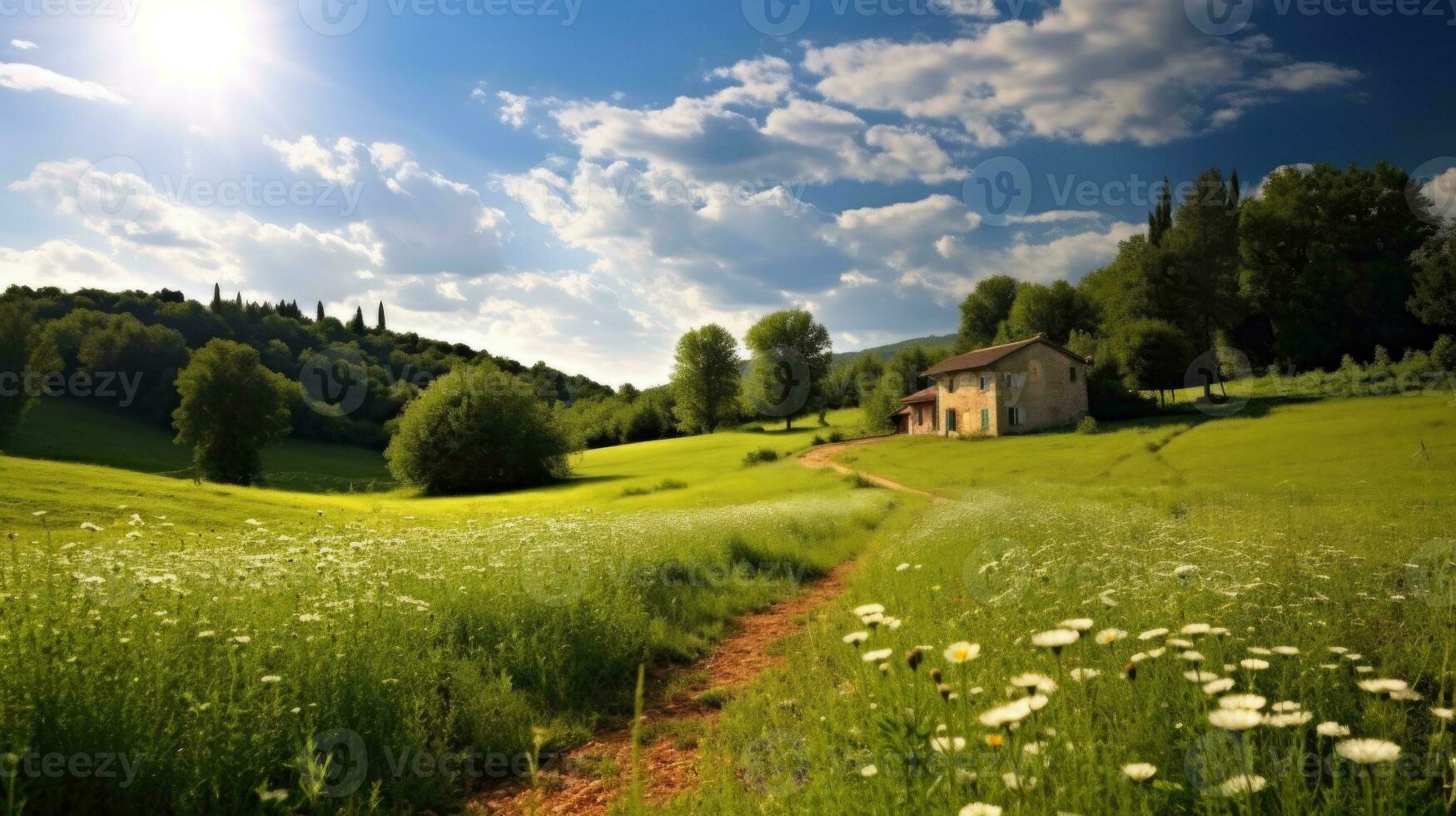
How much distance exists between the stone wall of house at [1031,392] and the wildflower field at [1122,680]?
137ft

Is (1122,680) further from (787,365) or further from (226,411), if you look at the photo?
(787,365)

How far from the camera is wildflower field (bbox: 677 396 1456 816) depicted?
9.79 feet

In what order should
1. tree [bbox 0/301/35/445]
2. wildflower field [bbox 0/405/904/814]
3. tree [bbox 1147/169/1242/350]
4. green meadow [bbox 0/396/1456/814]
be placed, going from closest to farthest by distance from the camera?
green meadow [bbox 0/396/1456/814], wildflower field [bbox 0/405/904/814], tree [bbox 0/301/35/445], tree [bbox 1147/169/1242/350]

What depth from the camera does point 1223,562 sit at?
26.6 feet

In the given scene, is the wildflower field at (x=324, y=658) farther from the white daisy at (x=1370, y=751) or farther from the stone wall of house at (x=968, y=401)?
the stone wall of house at (x=968, y=401)

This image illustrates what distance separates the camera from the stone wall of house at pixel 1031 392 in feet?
186

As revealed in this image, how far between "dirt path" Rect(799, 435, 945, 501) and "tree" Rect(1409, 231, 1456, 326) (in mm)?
41670

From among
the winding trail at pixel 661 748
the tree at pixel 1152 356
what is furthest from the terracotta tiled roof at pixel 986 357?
the winding trail at pixel 661 748

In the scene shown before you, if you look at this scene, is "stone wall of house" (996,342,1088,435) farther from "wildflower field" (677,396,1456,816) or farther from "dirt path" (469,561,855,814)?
"dirt path" (469,561,855,814)

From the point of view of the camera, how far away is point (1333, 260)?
64.0 m

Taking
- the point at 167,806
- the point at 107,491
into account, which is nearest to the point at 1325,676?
the point at 167,806

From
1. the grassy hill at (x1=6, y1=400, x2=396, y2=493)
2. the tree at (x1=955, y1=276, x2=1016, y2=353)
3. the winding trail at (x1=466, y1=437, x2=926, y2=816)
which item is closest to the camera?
the winding trail at (x1=466, y1=437, x2=926, y2=816)

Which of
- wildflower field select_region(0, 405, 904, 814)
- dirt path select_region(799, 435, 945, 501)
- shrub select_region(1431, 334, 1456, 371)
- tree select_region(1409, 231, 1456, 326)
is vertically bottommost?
dirt path select_region(799, 435, 945, 501)

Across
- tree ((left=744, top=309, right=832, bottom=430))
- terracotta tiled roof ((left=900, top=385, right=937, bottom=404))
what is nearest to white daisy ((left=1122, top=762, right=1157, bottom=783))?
terracotta tiled roof ((left=900, top=385, right=937, bottom=404))
